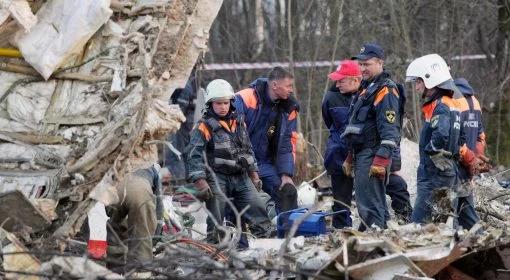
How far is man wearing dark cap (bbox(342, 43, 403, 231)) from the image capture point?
10.2 meters

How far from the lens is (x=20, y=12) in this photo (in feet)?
24.9

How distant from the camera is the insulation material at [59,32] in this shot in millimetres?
7738

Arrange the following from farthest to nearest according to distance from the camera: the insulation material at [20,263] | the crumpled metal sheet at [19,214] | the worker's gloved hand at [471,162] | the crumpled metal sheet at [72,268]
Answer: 1. the worker's gloved hand at [471,162]
2. the crumpled metal sheet at [19,214]
3. the insulation material at [20,263]
4. the crumpled metal sheet at [72,268]

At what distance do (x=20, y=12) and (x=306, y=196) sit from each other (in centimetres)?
553

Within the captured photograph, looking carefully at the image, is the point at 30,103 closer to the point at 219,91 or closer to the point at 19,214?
the point at 19,214

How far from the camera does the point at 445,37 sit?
1980 cm

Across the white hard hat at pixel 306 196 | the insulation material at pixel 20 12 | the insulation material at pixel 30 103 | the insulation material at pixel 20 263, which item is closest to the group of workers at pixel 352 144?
the white hard hat at pixel 306 196

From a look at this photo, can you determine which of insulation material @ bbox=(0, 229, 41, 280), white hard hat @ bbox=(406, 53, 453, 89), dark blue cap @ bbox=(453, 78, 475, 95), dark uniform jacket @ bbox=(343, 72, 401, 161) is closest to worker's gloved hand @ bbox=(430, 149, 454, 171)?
dark uniform jacket @ bbox=(343, 72, 401, 161)

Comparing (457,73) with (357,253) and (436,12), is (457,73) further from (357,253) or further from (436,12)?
(357,253)

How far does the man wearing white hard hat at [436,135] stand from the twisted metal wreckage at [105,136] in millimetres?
1517

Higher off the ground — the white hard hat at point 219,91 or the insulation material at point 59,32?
the insulation material at point 59,32

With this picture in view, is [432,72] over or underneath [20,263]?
over

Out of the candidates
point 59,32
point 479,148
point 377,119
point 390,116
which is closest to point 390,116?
point 390,116

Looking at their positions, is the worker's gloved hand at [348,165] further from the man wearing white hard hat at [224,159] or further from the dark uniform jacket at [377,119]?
the man wearing white hard hat at [224,159]
